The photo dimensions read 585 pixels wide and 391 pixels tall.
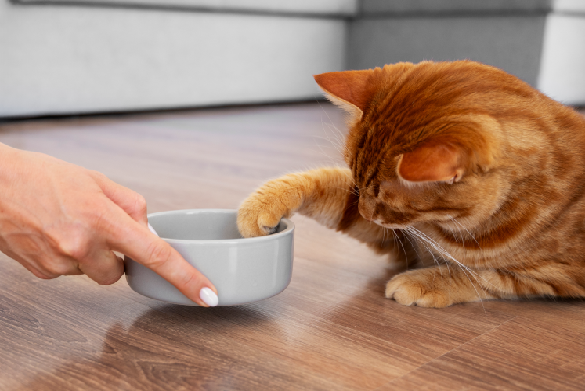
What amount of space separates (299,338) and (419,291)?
24cm

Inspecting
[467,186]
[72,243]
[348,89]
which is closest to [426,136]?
[467,186]

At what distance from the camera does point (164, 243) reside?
0.74m

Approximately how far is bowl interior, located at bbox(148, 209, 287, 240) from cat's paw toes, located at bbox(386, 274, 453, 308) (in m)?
0.21

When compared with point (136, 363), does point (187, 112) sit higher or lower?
lower

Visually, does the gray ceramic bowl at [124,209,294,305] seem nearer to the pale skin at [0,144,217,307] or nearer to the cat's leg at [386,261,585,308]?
the pale skin at [0,144,217,307]

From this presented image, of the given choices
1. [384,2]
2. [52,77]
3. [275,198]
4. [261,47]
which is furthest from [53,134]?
[384,2]

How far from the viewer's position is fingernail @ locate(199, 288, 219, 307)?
2.58ft

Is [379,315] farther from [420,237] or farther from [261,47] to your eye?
[261,47]

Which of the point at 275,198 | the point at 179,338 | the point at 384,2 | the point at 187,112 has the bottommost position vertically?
the point at 187,112

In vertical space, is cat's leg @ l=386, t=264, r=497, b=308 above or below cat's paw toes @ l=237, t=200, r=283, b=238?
below

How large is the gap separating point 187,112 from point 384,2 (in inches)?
63.2

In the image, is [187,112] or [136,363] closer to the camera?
[136,363]

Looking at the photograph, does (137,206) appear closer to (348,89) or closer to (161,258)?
(161,258)

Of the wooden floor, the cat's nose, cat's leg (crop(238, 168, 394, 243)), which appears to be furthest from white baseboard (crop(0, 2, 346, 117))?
the cat's nose
